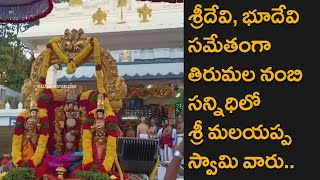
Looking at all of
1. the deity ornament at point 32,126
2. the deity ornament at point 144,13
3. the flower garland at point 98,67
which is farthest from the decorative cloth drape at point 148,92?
the deity ornament at point 32,126

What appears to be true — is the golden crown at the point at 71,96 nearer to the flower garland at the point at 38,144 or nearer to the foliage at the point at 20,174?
the flower garland at the point at 38,144

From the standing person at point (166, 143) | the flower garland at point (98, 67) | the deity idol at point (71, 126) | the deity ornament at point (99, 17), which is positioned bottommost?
the standing person at point (166, 143)

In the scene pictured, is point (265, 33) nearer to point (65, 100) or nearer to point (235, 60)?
point (235, 60)

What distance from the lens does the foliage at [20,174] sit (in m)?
5.77

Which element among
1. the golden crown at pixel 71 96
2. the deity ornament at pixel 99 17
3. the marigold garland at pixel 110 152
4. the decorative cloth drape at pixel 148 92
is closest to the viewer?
the marigold garland at pixel 110 152

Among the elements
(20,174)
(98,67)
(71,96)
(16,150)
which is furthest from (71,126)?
(20,174)

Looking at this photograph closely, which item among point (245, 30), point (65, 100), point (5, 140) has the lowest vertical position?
point (5, 140)

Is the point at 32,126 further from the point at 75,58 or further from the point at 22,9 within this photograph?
the point at 22,9

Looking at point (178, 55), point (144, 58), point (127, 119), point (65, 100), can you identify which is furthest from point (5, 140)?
point (65, 100)

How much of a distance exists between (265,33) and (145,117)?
1158 centimetres

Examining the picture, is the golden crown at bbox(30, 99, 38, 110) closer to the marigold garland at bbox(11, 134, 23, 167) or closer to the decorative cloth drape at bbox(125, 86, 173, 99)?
the marigold garland at bbox(11, 134, 23, 167)

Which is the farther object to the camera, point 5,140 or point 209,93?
point 5,140

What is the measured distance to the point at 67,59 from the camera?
6.72 m

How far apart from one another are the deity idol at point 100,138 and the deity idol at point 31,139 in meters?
0.62
